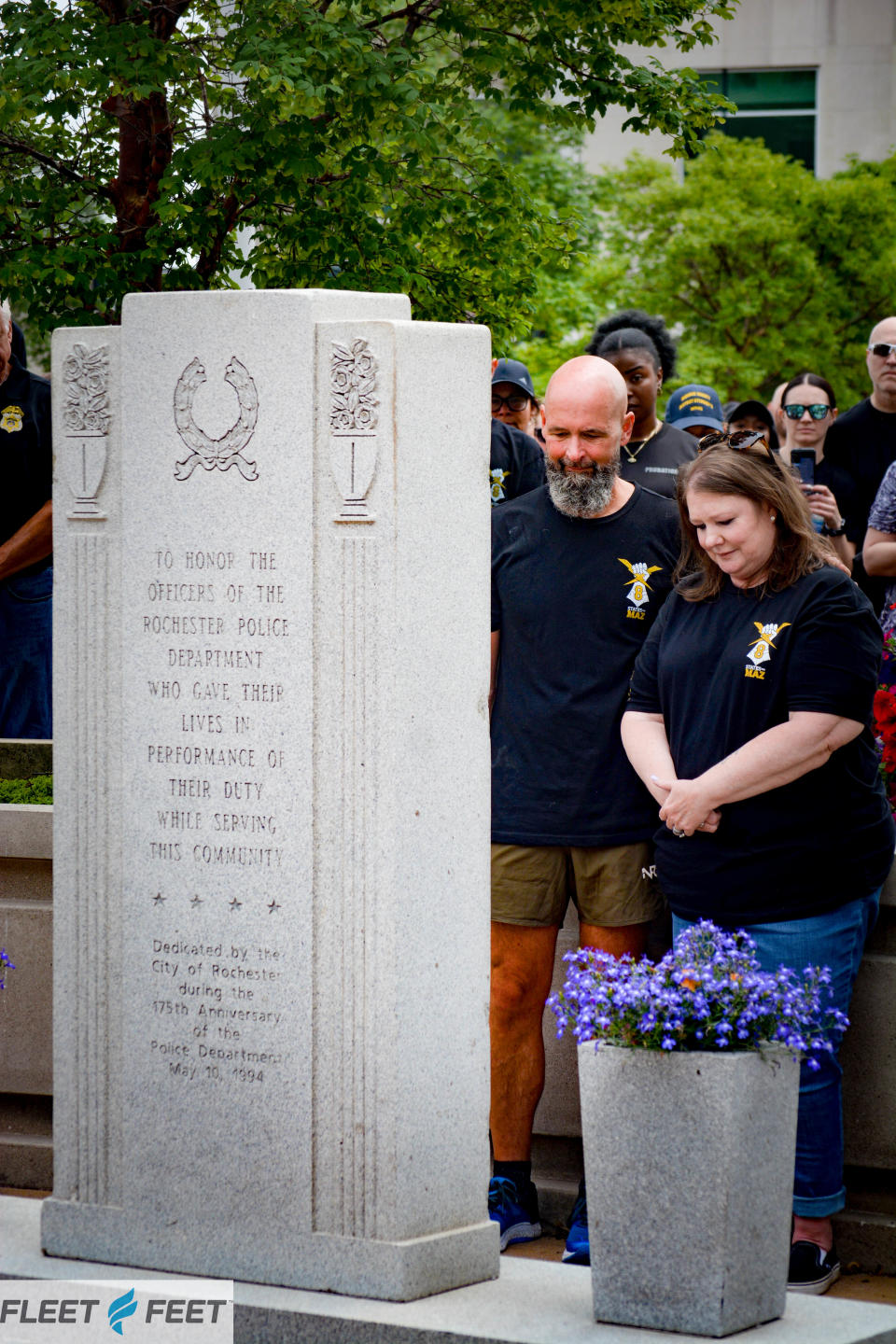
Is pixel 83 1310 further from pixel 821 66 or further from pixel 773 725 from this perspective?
pixel 821 66

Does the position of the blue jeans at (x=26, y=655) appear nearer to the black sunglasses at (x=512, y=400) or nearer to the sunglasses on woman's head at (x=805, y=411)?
the black sunglasses at (x=512, y=400)

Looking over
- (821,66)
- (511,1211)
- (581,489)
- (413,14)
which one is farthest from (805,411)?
(821,66)

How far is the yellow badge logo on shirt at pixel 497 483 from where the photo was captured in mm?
7359

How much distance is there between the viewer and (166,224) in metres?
7.74

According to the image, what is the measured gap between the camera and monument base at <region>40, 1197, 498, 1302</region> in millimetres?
4621

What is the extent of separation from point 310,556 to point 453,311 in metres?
3.94

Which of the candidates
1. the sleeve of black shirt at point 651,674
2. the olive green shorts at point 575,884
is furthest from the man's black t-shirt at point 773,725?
the olive green shorts at point 575,884

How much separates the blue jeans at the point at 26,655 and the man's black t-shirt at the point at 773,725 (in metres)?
3.35

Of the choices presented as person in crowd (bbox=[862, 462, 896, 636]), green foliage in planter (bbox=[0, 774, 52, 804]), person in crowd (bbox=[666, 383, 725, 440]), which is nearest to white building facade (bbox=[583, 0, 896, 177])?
person in crowd (bbox=[666, 383, 725, 440])

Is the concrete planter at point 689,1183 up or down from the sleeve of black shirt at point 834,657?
down

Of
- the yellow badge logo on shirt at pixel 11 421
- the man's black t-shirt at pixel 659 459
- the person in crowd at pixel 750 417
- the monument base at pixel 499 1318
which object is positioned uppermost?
the person in crowd at pixel 750 417

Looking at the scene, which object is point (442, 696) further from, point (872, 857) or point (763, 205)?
point (763, 205)

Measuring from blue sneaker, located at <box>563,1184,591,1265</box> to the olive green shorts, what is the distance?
0.85 m

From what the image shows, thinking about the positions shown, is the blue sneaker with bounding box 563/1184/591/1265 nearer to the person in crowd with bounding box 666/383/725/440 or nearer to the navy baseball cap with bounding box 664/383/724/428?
the person in crowd with bounding box 666/383/725/440
